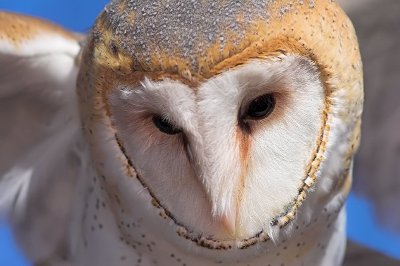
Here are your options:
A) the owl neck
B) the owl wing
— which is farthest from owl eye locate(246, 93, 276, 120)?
the owl wing

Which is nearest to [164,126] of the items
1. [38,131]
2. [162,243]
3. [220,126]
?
[220,126]

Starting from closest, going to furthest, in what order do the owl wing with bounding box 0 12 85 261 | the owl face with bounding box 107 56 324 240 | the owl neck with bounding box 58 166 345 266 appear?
the owl face with bounding box 107 56 324 240, the owl neck with bounding box 58 166 345 266, the owl wing with bounding box 0 12 85 261

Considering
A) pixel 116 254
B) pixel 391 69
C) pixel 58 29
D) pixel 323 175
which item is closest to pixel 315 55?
pixel 323 175

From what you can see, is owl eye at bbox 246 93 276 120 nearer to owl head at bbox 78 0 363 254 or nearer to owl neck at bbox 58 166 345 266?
owl head at bbox 78 0 363 254

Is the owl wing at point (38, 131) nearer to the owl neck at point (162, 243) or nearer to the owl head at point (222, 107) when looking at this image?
the owl neck at point (162, 243)

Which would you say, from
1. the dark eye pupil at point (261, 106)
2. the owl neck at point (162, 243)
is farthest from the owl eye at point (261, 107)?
the owl neck at point (162, 243)

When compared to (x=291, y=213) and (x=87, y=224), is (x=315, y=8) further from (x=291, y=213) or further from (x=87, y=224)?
(x=87, y=224)

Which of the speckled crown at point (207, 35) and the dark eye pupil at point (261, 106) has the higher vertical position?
the speckled crown at point (207, 35)
